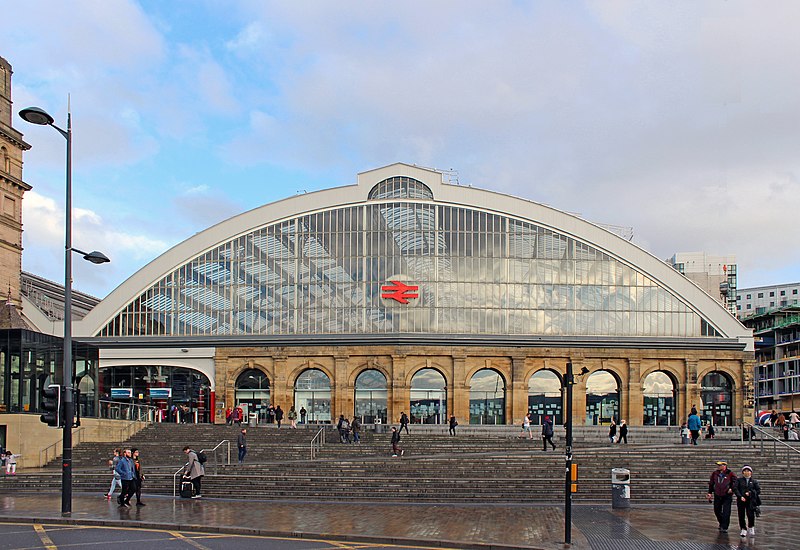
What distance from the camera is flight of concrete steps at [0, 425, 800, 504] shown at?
32812mm

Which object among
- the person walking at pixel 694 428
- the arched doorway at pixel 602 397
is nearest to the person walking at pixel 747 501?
the person walking at pixel 694 428

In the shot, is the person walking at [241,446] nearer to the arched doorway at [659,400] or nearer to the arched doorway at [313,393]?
the arched doorway at [313,393]

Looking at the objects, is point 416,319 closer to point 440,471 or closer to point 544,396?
point 544,396

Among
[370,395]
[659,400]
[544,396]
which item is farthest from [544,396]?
[370,395]

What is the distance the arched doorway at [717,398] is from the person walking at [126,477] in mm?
47231

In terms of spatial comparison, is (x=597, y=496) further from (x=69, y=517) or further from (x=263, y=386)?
(x=263, y=386)

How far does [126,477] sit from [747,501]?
18.1 m

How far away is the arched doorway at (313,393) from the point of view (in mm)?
65375

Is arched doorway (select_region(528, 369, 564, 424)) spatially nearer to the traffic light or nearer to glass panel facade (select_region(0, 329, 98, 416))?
glass panel facade (select_region(0, 329, 98, 416))

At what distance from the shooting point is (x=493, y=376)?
6569cm

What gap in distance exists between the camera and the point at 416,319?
65188 mm

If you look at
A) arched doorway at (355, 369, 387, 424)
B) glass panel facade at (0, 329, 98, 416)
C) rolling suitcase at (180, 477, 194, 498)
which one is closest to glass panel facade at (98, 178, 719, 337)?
arched doorway at (355, 369, 387, 424)

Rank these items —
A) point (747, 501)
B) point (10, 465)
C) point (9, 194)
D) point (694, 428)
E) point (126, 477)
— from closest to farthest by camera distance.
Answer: point (747, 501) → point (126, 477) → point (10, 465) → point (694, 428) → point (9, 194)

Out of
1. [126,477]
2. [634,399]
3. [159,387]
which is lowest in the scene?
[126,477]
